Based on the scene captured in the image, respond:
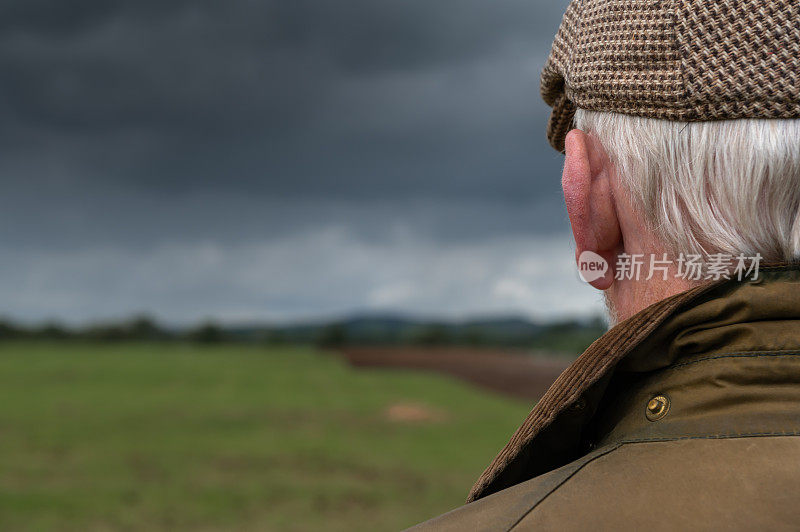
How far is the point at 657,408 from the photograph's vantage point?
1.03 m

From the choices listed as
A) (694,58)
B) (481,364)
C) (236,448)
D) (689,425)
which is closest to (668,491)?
(689,425)

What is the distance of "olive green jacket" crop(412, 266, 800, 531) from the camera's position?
0.87 metres

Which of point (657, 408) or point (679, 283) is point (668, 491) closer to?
point (657, 408)

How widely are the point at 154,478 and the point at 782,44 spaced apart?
1124 cm

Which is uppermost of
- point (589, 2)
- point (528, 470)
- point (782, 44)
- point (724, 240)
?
point (589, 2)

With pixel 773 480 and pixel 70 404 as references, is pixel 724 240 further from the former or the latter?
pixel 70 404

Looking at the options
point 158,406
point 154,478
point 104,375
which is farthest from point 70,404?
point 154,478

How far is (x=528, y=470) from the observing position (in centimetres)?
121

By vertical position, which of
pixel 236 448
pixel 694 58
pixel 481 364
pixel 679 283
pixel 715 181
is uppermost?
pixel 694 58

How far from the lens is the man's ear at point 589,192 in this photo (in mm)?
1167

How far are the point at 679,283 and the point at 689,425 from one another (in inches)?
9.9

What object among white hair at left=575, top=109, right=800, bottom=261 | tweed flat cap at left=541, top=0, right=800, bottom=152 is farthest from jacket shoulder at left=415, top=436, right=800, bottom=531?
tweed flat cap at left=541, top=0, right=800, bottom=152

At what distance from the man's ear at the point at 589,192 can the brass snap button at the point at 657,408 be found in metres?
0.30

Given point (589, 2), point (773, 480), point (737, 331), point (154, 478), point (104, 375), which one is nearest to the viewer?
point (773, 480)
